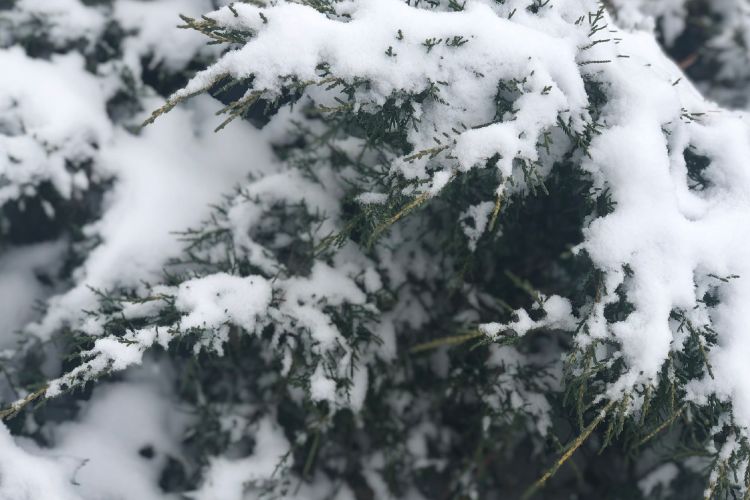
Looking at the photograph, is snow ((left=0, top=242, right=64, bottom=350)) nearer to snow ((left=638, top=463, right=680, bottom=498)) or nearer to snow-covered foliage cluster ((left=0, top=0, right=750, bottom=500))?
snow-covered foliage cluster ((left=0, top=0, right=750, bottom=500))

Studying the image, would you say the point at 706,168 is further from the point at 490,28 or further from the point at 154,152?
the point at 154,152

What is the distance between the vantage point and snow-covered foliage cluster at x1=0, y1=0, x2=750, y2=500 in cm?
184

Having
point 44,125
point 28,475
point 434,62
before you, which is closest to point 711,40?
point 434,62

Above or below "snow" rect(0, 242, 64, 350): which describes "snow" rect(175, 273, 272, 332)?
above

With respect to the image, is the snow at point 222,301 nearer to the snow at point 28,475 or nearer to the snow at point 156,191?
the snow at point 156,191

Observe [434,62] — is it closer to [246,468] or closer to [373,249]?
[373,249]

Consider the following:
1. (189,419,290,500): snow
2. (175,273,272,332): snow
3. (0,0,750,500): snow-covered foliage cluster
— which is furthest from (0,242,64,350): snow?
(189,419,290,500): snow

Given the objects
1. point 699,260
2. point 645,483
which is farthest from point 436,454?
point 699,260

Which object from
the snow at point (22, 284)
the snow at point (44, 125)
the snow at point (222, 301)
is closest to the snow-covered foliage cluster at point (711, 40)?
the snow at point (222, 301)

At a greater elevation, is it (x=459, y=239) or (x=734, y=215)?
(x=734, y=215)

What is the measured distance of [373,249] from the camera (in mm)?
2584

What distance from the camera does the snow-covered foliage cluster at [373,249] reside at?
6.03ft

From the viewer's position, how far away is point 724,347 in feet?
6.17

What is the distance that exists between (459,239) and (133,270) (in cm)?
148
